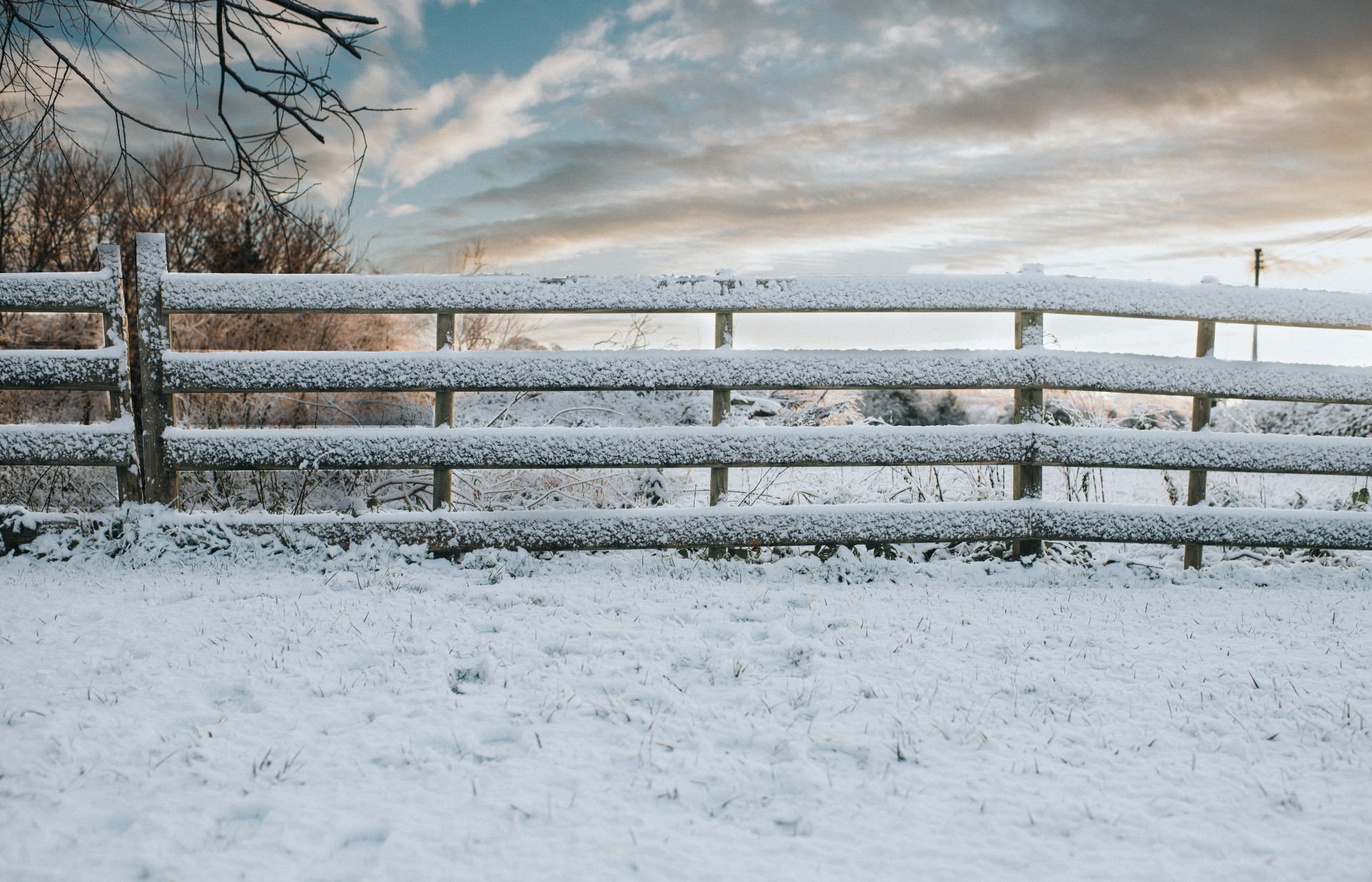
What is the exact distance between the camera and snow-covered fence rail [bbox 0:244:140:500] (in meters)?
5.27

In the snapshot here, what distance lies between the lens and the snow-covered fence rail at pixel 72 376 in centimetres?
527

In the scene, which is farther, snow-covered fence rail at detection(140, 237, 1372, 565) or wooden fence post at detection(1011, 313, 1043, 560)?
wooden fence post at detection(1011, 313, 1043, 560)

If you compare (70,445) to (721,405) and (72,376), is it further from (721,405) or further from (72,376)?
(721,405)

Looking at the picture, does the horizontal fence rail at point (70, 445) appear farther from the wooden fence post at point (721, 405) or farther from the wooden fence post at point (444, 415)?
the wooden fence post at point (721, 405)

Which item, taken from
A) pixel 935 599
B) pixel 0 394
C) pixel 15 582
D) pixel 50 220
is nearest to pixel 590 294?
pixel 935 599

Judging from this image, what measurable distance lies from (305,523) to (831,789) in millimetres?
4080

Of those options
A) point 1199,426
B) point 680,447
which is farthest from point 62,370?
point 1199,426

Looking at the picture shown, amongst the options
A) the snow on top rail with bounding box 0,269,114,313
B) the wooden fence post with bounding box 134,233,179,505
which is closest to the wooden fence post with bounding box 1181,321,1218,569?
the wooden fence post with bounding box 134,233,179,505

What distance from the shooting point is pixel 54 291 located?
529 centimetres

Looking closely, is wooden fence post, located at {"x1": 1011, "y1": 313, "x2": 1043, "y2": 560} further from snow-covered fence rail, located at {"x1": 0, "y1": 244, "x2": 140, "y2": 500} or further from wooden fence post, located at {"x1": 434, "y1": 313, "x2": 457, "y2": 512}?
snow-covered fence rail, located at {"x1": 0, "y1": 244, "x2": 140, "y2": 500}

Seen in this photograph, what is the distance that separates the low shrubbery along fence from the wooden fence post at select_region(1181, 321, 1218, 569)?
0.15m

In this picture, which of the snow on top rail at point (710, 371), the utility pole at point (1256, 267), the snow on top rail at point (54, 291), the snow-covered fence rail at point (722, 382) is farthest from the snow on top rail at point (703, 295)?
the utility pole at point (1256, 267)

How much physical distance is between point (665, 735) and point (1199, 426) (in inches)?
199

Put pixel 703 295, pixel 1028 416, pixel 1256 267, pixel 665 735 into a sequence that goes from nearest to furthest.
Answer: pixel 665 735, pixel 703 295, pixel 1028 416, pixel 1256 267
